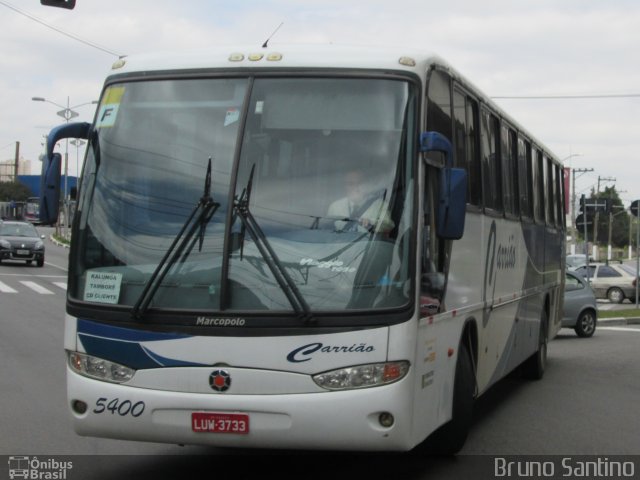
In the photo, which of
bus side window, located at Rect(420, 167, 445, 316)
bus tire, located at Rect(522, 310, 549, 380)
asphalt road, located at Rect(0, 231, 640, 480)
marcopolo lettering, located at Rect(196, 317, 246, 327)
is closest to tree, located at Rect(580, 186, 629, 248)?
bus tire, located at Rect(522, 310, 549, 380)

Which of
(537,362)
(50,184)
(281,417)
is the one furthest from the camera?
(537,362)

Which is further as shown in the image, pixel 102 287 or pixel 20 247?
pixel 20 247

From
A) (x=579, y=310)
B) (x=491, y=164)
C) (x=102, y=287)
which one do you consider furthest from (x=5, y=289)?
(x=102, y=287)

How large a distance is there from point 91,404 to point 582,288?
53.5 ft

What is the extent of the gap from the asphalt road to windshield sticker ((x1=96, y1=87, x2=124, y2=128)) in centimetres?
247

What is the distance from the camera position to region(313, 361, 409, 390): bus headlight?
6.21 metres

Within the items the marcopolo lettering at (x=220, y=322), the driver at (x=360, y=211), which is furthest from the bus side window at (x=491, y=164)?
the marcopolo lettering at (x=220, y=322)

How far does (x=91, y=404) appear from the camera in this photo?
21.6 ft

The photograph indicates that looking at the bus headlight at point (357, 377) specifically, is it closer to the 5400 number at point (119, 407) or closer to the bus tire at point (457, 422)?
the 5400 number at point (119, 407)

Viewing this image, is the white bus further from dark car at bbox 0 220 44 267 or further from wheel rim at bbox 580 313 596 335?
dark car at bbox 0 220 44 267

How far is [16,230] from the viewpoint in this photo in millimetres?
39469

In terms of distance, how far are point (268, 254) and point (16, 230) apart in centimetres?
3496

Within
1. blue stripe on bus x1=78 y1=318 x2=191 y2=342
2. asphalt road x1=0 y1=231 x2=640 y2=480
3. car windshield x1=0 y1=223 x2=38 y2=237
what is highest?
blue stripe on bus x1=78 y1=318 x2=191 y2=342

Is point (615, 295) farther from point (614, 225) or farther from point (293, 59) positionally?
point (614, 225)
